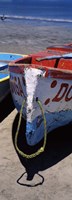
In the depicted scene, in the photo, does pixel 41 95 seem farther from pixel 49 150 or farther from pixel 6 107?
pixel 6 107

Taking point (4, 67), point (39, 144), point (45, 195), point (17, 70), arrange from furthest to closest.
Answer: point (4, 67), point (39, 144), point (17, 70), point (45, 195)

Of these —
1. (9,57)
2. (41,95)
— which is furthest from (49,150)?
(9,57)

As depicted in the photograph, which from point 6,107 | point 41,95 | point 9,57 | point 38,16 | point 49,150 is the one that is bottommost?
point 38,16

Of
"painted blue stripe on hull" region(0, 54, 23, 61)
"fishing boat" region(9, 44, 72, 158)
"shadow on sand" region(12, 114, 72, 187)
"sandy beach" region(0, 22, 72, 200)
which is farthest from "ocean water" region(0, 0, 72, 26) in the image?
"fishing boat" region(9, 44, 72, 158)

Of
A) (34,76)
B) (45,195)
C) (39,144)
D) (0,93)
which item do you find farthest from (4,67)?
(45,195)

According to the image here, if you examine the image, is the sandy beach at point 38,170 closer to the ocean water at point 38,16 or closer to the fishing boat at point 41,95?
the fishing boat at point 41,95

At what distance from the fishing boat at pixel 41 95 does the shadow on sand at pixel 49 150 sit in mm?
297

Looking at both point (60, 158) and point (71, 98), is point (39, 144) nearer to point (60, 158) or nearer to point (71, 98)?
point (60, 158)

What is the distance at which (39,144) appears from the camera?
6.35m

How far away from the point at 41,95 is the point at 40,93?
4cm

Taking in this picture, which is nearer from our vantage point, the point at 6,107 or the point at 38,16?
the point at 6,107

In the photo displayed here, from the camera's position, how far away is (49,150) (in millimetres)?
6191

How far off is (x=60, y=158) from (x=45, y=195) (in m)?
1.05

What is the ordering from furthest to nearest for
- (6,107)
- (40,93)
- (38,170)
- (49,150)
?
(6,107) < (49,150) < (38,170) < (40,93)
